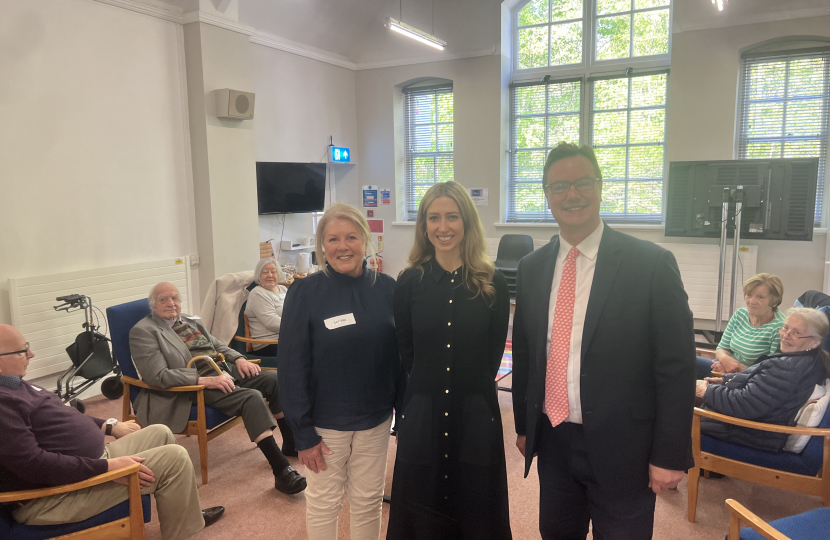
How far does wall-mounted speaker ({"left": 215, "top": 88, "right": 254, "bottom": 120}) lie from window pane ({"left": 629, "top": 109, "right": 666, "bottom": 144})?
168 inches

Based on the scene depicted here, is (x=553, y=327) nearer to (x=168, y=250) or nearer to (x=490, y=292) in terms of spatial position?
(x=490, y=292)

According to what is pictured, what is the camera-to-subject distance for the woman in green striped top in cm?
302

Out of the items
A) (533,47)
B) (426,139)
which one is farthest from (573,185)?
(426,139)

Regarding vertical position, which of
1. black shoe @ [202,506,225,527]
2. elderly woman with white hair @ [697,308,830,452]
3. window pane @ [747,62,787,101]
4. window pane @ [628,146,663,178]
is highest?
window pane @ [747,62,787,101]

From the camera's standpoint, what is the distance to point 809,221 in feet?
16.1

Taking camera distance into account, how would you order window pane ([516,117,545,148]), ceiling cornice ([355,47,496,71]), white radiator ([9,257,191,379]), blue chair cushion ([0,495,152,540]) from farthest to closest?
window pane ([516,117,545,148]) < ceiling cornice ([355,47,496,71]) < white radiator ([9,257,191,379]) < blue chair cushion ([0,495,152,540])

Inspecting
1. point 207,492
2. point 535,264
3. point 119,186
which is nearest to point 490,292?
point 535,264

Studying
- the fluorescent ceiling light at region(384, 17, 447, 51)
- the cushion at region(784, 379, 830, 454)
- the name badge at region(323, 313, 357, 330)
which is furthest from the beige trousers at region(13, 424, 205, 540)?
the fluorescent ceiling light at region(384, 17, 447, 51)

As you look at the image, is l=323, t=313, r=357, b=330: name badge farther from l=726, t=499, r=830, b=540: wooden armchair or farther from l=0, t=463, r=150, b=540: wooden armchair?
l=726, t=499, r=830, b=540: wooden armchair

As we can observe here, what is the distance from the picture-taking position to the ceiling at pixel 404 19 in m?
5.32

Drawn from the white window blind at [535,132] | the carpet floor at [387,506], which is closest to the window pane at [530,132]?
the white window blind at [535,132]

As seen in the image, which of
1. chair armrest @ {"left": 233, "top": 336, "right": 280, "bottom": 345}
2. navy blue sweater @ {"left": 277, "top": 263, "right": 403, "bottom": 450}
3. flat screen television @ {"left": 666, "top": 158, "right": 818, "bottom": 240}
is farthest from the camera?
flat screen television @ {"left": 666, "top": 158, "right": 818, "bottom": 240}

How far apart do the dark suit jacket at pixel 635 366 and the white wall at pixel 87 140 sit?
409 centimetres

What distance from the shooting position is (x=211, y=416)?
3.00m
